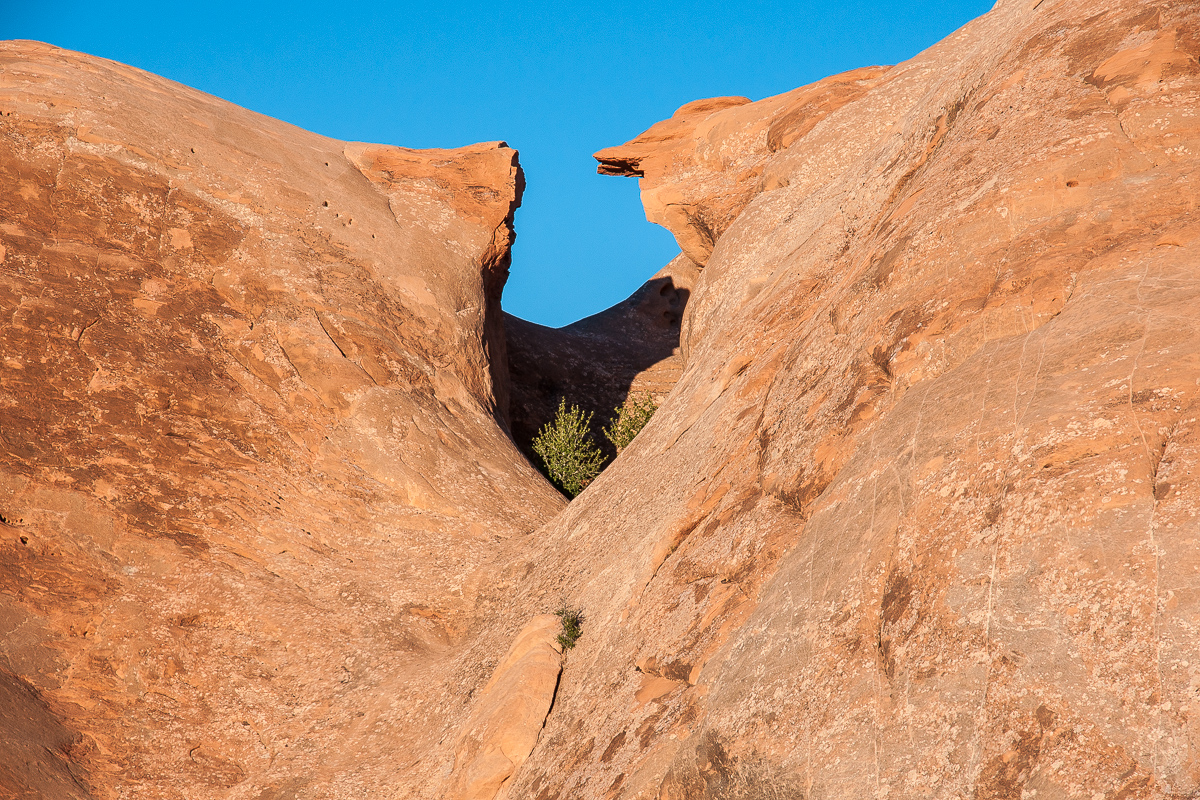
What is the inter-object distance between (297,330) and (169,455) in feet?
12.3

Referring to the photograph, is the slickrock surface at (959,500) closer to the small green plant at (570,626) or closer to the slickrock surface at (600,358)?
the small green plant at (570,626)

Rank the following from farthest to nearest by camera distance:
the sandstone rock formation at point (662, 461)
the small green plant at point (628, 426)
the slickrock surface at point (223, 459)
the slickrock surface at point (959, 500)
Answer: the small green plant at point (628, 426) → the slickrock surface at point (223, 459) → the sandstone rock formation at point (662, 461) → the slickrock surface at point (959, 500)

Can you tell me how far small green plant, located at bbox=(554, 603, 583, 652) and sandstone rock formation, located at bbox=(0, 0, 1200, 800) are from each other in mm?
275

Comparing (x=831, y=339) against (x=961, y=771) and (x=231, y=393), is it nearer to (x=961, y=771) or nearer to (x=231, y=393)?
(x=961, y=771)

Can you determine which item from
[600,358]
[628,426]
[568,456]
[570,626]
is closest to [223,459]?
[570,626]

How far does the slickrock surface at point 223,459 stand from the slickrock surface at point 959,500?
4.32 m

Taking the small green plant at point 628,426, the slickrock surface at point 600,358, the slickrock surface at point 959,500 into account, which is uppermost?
the slickrock surface at point 600,358

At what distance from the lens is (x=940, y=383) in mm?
7973

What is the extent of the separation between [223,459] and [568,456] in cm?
987

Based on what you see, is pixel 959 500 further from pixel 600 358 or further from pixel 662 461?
pixel 600 358

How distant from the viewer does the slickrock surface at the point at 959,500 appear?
5652 mm

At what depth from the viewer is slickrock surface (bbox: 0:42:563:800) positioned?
42.5 ft

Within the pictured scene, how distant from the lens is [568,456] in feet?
79.2

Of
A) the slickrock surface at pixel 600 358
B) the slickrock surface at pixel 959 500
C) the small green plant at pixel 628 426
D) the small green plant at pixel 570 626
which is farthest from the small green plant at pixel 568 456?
the small green plant at pixel 570 626
